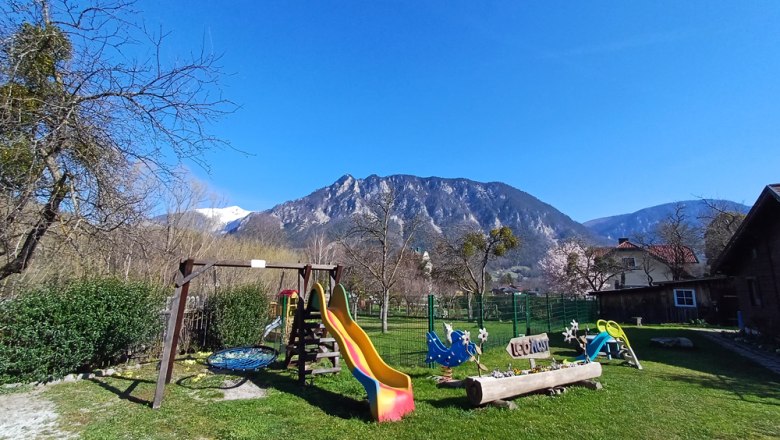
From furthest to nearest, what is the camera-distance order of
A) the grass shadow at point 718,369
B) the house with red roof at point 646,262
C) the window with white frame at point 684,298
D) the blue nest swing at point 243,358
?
the house with red roof at point 646,262
the window with white frame at point 684,298
the blue nest swing at point 243,358
the grass shadow at point 718,369

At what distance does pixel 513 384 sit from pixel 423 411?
5.06ft

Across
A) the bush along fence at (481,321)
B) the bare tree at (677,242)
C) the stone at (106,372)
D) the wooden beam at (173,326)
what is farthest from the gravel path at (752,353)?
the bare tree at (677,242)

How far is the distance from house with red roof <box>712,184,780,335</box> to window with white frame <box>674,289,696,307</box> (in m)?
8.34

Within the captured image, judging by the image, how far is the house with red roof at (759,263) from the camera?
13.6m

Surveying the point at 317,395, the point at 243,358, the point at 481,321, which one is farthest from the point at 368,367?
the point at 481,321

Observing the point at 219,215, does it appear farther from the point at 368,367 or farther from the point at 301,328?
the point at 368,367

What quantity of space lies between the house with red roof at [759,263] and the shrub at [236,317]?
55.3ft

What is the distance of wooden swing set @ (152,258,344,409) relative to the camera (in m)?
6.78

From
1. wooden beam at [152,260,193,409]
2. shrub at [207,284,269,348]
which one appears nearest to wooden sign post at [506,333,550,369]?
wooden beam at [152,260,193,409]

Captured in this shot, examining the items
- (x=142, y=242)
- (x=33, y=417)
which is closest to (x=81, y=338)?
(x=33, y=417)

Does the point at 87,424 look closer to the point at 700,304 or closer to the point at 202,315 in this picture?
the point at 202,315

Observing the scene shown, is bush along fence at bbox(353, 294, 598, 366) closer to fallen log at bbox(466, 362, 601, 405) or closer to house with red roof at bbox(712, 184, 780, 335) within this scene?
fallen log at bbox(466, 362, 601, 405)

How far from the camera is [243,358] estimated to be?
8242 millimetres

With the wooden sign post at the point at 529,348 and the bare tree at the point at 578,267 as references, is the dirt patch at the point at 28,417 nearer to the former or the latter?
the wooden sign post at the point at 529,348
